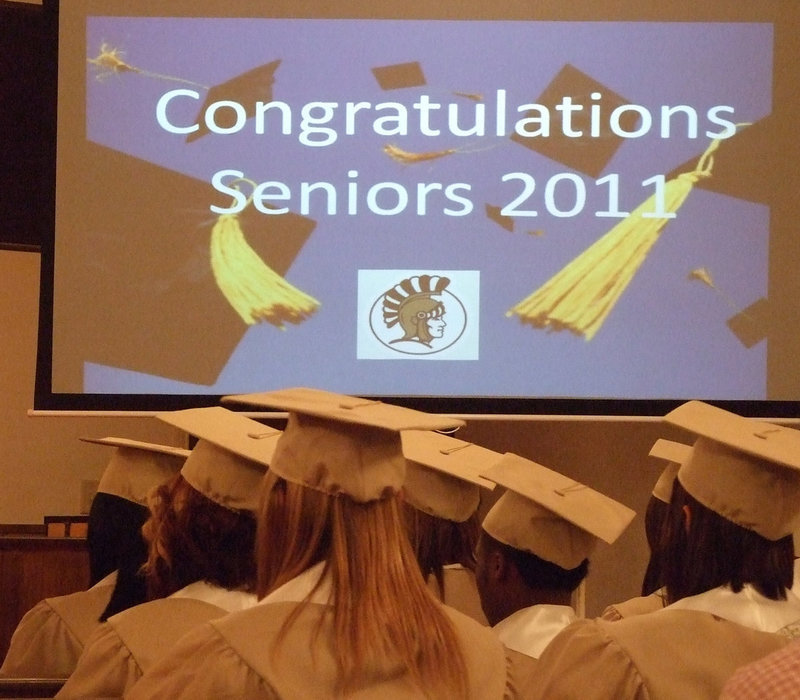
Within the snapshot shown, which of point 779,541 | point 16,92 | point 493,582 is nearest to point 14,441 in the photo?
point 16,92

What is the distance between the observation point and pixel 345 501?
1.63 metres

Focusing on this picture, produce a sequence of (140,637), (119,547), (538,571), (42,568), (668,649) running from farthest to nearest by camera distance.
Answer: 1. (42,568)
2. (119,547)
3. (538,571)
4. (140,637)
5. (668,649)

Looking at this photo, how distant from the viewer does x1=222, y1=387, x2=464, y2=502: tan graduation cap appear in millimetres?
1637

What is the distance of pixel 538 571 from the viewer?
7.77ft

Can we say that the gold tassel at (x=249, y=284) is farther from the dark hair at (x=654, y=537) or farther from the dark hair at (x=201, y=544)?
the dark hair at (x=201, y=544)

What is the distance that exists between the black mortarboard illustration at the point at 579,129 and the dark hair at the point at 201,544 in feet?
8.07

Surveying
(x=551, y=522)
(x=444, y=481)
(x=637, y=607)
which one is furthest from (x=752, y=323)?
(x=551, y=522)

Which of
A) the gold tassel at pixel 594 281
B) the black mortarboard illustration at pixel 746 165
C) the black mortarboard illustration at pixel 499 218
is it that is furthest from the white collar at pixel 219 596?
the black mortarboard illustration at pixel 746 165

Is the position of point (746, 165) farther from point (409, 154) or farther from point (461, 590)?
point (461, 590)

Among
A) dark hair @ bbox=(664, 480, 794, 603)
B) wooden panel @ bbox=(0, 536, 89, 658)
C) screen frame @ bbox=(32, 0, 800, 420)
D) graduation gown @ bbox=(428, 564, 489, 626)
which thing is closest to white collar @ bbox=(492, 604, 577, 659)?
dark hair @ bbox=(664, 480, 794, 603)

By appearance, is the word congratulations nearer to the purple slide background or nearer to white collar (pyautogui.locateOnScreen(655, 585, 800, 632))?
the purple slide background

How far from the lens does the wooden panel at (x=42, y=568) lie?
14.6 feet

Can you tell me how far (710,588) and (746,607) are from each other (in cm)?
7

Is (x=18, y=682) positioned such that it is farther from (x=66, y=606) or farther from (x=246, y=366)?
(x=246, y=366)
